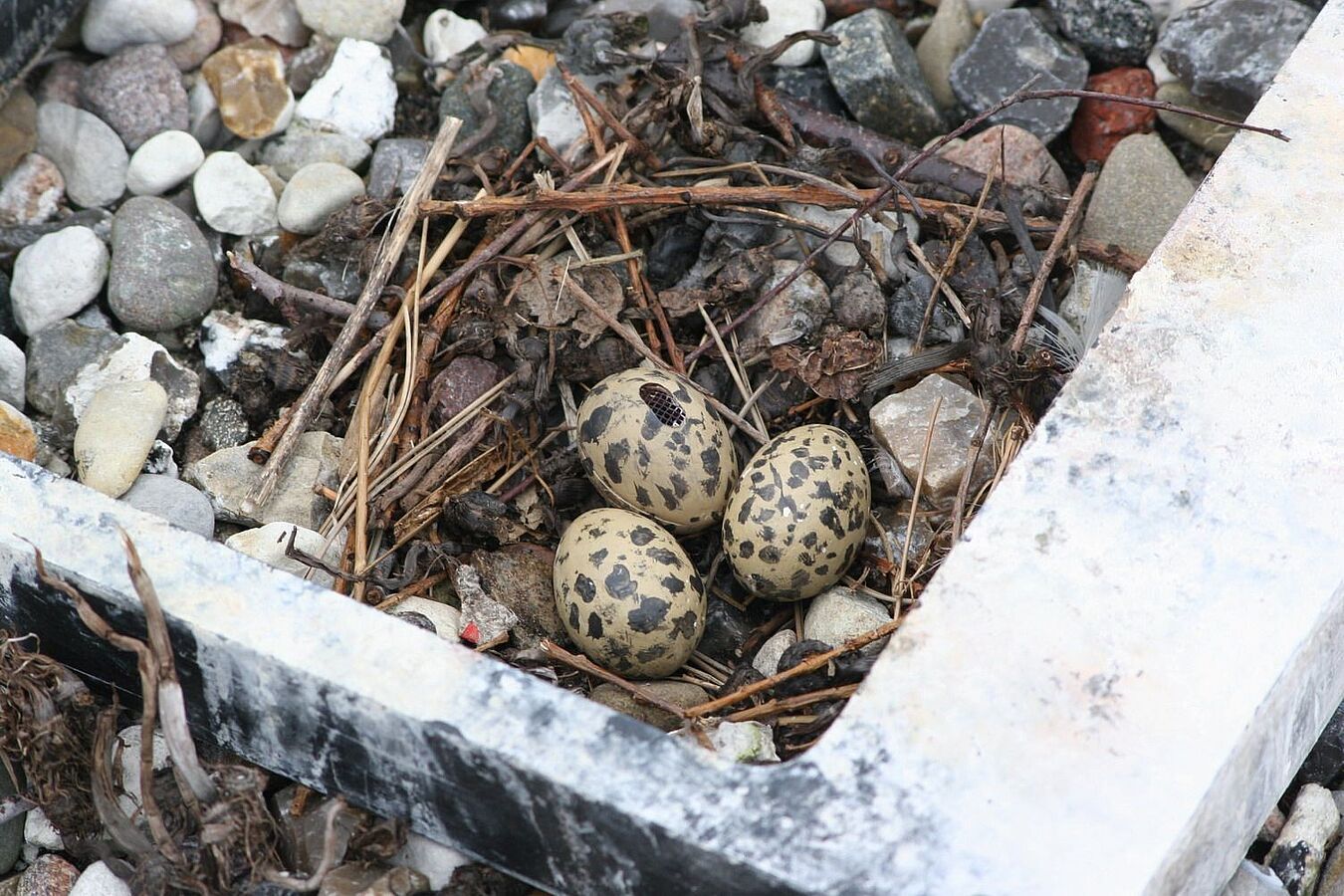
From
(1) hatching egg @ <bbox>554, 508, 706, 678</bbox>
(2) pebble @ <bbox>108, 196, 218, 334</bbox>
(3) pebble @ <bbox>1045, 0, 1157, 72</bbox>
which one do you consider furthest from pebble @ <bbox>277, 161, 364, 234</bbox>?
(3) pebble @ <bbox>1045, 0, 1157, 72</bbox>

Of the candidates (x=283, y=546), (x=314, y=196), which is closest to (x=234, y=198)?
(x=314, y=196)

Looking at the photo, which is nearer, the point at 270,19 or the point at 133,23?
the point at 133,23

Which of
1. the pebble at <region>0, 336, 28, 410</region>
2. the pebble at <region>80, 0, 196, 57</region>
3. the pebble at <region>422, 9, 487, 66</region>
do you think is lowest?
the pebble at <region>0, 336, 28, 410</region>

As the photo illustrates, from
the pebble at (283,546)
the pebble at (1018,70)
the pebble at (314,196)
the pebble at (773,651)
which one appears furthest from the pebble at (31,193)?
the pebble at (1018,70)

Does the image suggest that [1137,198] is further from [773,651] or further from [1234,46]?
[773,651]

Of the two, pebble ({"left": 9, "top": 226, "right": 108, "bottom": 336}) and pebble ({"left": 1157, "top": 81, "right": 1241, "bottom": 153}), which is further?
pebble ({"left": 1157, "top": 81, "right": 1241, "bottom": 153})

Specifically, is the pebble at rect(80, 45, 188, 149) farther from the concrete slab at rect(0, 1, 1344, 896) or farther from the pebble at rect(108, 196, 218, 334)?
the concrete slab at rect(0, 1, 1344, 896)
